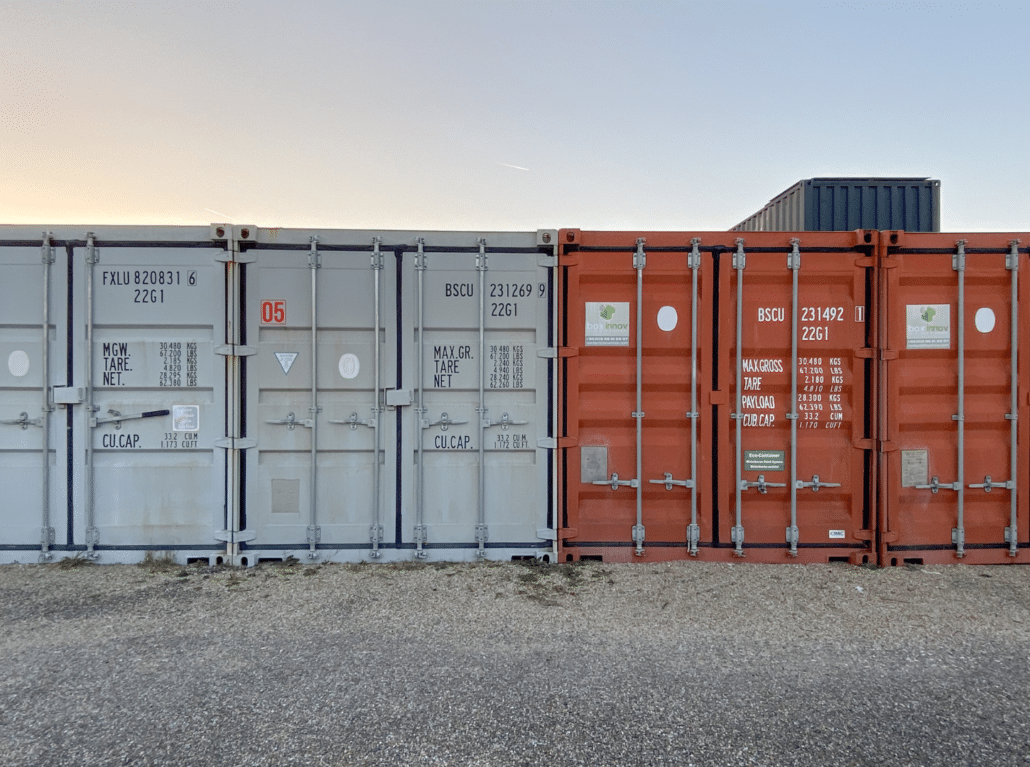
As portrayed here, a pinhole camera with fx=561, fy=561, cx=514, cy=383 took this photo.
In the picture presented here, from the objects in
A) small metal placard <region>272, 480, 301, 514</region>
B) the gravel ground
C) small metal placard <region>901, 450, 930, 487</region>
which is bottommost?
the gravel ground

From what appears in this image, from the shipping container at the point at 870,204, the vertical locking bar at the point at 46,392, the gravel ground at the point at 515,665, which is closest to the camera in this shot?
the gravel ground at the point at 515,665

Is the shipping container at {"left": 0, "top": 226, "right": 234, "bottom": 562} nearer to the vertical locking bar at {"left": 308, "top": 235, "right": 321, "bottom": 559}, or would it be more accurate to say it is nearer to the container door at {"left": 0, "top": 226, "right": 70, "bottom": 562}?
the container door at {"left": 0, "top": 226, "right": 70, "bottom": 562}

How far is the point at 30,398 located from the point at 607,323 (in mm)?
5702

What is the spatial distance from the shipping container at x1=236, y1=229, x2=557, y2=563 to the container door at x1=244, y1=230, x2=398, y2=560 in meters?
0.01

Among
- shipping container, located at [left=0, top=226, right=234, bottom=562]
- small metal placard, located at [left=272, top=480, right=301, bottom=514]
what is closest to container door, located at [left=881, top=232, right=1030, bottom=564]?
small metal placard, located at [left=272, top=480, right=301, bottom=514]

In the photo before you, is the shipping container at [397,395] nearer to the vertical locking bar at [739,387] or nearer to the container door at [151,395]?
the container door at [151,395]

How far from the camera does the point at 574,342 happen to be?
5594 millimetres

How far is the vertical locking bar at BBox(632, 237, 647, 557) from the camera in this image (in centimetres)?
549

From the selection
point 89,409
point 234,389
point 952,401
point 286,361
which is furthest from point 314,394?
point 952,401

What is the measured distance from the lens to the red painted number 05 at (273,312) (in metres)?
5.49

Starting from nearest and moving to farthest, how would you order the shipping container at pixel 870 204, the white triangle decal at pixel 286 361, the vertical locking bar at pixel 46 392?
the vertical locking bar at pixel 46 392 < the white triangle decal at pixel 286 361 < the shipping container at pixel 870 204

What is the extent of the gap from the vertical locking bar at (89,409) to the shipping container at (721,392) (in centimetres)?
457

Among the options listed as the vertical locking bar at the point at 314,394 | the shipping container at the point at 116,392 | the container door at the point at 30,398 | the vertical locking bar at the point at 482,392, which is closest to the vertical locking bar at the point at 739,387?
the vertical locking bar at the point at 482,392

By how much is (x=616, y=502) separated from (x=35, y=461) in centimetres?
571
